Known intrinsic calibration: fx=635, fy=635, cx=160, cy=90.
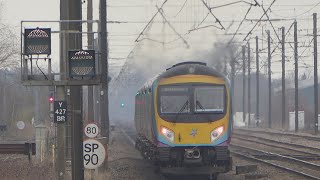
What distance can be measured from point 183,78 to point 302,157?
9.32 meters

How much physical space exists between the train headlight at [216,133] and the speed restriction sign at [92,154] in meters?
4.49

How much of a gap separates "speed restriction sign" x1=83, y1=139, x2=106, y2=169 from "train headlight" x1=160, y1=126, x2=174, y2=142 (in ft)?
13.0

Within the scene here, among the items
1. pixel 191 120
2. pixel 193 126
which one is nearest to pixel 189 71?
pixel 191 120

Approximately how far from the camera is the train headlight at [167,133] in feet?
52.7

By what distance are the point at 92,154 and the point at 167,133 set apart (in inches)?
162

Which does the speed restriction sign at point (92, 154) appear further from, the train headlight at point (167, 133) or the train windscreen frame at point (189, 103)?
the train windscreen frame at point (189, 103)

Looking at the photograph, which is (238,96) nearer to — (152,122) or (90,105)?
(90,105)

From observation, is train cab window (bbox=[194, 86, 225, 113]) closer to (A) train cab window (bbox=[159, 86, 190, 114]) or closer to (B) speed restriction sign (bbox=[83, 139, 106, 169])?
(A) train cab window (bbox=[159, 86, 190, 114])

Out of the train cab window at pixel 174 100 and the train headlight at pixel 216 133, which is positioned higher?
the train cab window at pixel 174 100

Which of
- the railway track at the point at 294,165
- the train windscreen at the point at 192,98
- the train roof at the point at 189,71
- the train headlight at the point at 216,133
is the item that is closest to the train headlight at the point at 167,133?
the train windscreen at the point at 192,98

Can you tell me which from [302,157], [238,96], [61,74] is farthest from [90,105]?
[238,96]

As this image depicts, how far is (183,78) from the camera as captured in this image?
54.2 ft

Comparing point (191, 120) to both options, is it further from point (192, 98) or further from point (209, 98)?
point (209, 98)

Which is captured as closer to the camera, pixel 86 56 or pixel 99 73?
pixel 86 56
